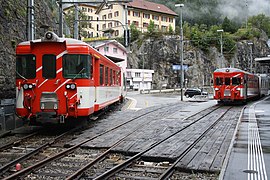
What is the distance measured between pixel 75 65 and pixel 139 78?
177 ft

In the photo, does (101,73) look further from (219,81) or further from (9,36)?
(219,81)

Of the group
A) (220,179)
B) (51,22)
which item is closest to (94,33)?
(51,22)

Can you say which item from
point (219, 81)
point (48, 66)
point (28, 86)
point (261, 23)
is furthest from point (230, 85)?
point (261, 23)

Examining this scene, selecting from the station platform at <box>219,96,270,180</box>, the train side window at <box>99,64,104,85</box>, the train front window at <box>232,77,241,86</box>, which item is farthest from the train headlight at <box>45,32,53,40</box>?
the train front window at <box>232,77,241,86</box>

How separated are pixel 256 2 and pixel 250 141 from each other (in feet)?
579

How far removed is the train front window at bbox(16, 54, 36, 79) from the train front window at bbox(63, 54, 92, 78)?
3.31 feet

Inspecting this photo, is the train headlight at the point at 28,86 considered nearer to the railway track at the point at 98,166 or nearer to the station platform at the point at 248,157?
the railway track at the point at 98,166

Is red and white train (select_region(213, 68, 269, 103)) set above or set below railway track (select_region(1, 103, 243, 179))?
above

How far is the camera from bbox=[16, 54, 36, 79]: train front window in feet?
36.6

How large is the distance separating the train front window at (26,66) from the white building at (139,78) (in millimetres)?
52610

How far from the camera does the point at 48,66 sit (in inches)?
439

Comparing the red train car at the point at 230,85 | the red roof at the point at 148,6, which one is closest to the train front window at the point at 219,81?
the red train car at the point at 230,85

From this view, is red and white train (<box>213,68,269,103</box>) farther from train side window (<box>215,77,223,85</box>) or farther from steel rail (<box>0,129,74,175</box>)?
steel rail (<box>0,129,74,175</box>)

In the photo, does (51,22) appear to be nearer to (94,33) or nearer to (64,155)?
(64,155)
